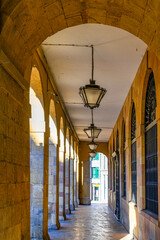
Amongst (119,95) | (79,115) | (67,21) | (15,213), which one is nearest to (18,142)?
(15,213)

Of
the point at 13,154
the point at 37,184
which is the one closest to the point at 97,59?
the point at 37,184

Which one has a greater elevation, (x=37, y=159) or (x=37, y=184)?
(x=37, y=159)

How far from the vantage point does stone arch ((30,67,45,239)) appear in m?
9.61

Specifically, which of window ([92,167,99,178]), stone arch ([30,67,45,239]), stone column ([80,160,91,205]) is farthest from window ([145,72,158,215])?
window ([92,167,99,178])

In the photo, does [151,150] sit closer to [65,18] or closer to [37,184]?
[37,184]

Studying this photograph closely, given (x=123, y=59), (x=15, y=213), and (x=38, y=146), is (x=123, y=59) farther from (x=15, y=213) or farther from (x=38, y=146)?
(x=15, y=213)

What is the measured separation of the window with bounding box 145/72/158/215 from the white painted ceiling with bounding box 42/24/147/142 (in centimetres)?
97

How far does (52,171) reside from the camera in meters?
12.8

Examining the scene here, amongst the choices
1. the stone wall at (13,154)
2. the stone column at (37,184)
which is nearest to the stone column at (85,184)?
the stone column at (37,184)

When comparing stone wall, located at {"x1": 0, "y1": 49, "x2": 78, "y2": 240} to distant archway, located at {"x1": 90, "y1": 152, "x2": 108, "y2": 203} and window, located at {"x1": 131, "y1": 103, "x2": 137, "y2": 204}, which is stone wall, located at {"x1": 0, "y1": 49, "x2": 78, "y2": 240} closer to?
window, located at {"x1": 131, "y1": 103, "x2": 137, "y2": 204}

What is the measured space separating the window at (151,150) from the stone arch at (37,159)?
270 cm

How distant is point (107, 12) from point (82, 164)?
90.9 feet

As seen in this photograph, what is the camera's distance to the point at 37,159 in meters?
9.84

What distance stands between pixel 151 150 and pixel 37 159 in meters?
2.99
